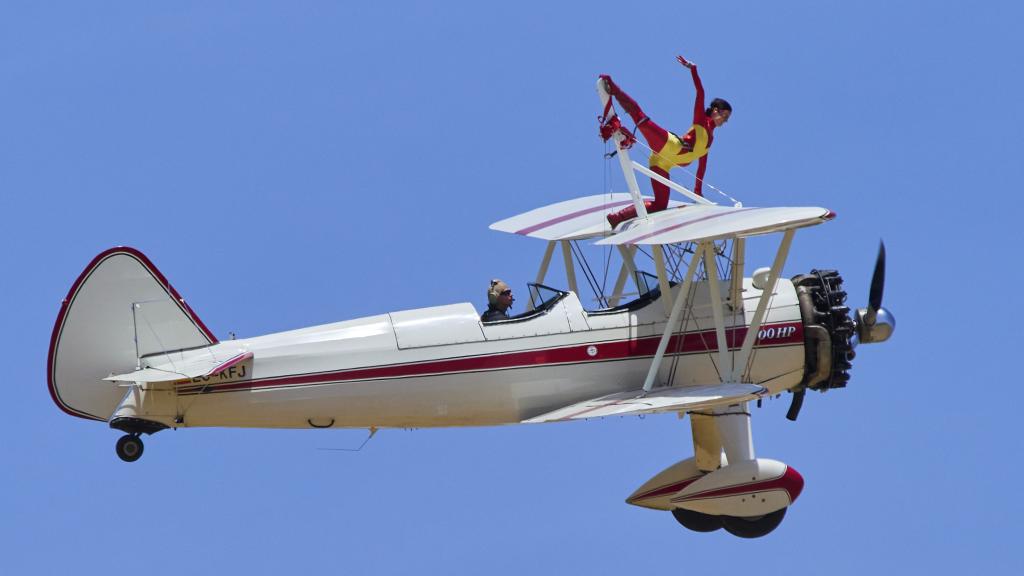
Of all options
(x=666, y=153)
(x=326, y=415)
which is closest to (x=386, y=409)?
(x=326, y=415)

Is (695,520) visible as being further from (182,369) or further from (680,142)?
(182,369)

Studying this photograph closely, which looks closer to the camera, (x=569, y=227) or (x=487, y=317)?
(x=487, y=317)

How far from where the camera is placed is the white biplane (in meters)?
26.5

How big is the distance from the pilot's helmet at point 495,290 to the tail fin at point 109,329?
3062mm

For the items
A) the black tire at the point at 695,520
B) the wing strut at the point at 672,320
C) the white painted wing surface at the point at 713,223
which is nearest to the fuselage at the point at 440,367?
the wing strut at the point at 672,320

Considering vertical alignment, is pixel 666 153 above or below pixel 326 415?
above

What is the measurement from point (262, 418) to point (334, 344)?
1.08 m

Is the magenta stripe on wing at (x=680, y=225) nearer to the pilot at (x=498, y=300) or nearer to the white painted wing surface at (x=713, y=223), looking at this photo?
the white painted wing surface at (x=713, y=223)

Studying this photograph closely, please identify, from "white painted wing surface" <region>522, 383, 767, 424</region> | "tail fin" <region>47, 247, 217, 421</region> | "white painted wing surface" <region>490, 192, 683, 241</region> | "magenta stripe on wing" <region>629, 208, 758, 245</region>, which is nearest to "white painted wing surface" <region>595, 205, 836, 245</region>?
"magenta stripe on wing" <region>629, 208, 758, 245</region>

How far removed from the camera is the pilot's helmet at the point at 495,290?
27422 mm

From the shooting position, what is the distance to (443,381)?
88.0 ft

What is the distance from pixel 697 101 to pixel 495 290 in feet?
10.2

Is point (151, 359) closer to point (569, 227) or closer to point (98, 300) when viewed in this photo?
point (98, 300)

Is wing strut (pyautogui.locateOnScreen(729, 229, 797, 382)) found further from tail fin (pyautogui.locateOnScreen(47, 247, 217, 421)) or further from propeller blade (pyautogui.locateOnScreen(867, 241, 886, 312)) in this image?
tail fin (pyautogui.locateOnScreen(47, 247, 217, 421))
